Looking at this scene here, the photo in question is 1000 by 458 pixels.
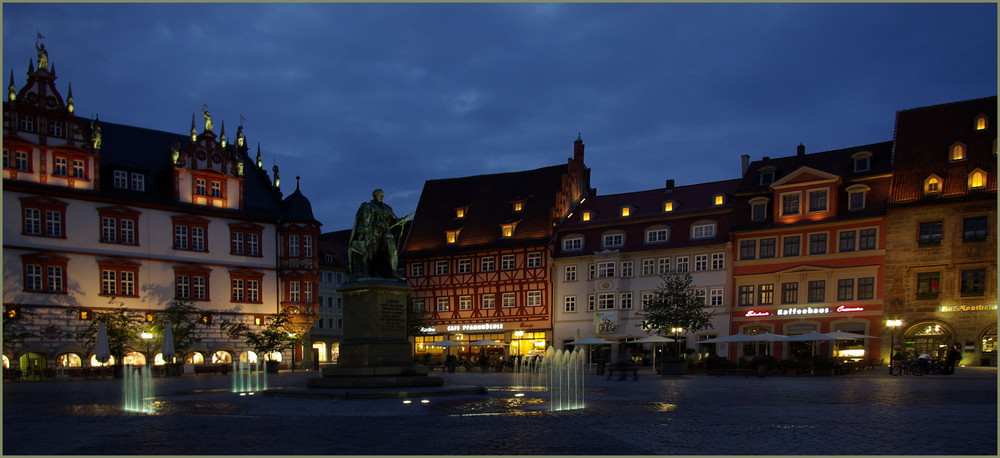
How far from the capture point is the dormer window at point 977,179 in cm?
4316

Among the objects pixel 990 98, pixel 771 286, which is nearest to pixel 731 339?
pixel 771 286

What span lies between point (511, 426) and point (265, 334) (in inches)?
1571

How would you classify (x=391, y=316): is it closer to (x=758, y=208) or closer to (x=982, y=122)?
(x=758, y=208)

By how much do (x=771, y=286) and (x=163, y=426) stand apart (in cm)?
4162

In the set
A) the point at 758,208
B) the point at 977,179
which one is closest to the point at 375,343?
the point at 977,179

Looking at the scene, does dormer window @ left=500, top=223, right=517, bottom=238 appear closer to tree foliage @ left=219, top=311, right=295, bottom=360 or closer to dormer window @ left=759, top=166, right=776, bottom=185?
tree foliage @ left=219, top=311, right=295, bottom=360

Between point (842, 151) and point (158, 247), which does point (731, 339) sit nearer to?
point (842, 151)

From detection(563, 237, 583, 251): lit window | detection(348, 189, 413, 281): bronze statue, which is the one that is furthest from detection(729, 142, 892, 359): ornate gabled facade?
detection(348, 189, 413, 281): bronze statue

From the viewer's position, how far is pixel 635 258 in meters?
55.1

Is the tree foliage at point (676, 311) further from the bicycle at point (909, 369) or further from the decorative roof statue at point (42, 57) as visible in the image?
the decorative roof statue at point (42, 57)

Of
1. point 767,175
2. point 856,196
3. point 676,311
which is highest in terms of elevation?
point 767,175

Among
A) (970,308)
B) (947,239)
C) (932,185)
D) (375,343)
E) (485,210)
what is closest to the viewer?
(375,343)

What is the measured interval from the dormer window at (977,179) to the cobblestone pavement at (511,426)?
1090 inches

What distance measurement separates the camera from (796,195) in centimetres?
4956
